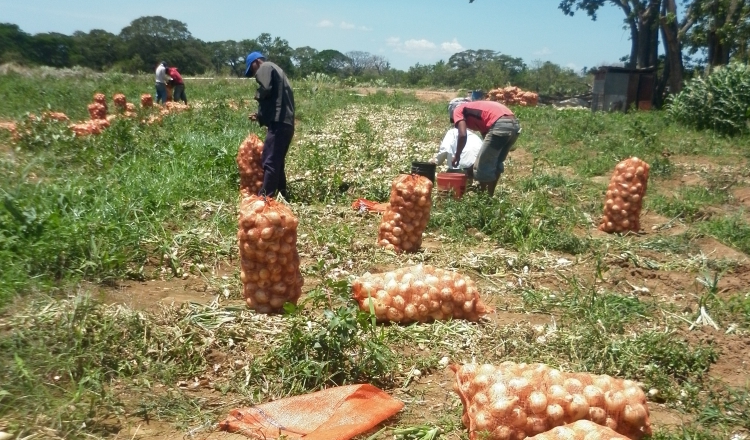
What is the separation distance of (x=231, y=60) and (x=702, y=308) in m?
70.4

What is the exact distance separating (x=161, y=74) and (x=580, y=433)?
17200 mm

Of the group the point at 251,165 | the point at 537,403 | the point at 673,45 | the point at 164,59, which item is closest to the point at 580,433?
the point at 537,403

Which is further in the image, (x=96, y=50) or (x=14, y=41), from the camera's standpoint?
(x=96, y=50)

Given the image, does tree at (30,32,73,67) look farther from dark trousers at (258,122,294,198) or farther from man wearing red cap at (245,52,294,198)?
dark trousers at (258,122,294,198)

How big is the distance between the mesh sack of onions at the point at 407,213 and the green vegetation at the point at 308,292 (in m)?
0.20

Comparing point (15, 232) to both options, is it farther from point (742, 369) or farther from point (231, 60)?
point (231, 60)

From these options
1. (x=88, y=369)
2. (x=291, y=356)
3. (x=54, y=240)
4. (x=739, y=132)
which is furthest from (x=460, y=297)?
(x=739, y=132)

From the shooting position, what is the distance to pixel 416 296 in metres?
4.24

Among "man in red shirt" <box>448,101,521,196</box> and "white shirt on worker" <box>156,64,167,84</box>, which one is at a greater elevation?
"white shirt on worker" <box>156,64,167,84</box>

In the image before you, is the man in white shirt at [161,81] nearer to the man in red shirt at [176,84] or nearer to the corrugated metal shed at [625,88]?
the man in red shirt at [176,84]

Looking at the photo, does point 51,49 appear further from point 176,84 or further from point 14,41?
point 176,84

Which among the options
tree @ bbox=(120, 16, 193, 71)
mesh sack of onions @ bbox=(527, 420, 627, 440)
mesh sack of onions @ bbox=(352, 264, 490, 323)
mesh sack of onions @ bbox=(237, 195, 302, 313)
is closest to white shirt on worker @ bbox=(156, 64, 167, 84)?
mesh sack of onions @ bbox=(237, 195, 302, 313)

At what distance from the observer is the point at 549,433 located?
249 cm

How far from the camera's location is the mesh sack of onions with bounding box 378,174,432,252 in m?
5.81
